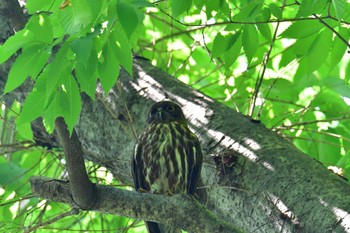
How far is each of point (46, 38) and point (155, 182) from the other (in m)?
1.72

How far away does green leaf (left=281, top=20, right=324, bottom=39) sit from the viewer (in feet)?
10.4

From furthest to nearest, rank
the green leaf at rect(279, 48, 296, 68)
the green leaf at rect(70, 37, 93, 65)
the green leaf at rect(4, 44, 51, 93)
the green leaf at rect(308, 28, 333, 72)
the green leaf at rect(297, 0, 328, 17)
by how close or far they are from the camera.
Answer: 1. the green leaf at rect(279, 48, 296, 68)
2. the green leaf at rect(308, 28, 333, 72)
3. the green leaf at rect(297, 0, 328, 17)
4. the green leaf at rect(4, 44, 51, 93)
5. the green leaf at rect(70, 37, 93, 65)

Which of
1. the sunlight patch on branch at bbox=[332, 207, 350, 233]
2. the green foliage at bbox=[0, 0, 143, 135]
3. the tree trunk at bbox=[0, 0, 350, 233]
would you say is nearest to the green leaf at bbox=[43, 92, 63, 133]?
the green foliage at bbox=[0, 0, 143, 135]

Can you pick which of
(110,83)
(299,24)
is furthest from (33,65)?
(299,24)

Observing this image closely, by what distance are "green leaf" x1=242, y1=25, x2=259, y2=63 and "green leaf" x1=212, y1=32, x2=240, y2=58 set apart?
5 centimetres

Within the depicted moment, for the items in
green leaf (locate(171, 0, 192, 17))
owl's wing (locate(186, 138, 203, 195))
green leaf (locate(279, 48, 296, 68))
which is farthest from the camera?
green leaf (locate(279, 48, 296, 68))

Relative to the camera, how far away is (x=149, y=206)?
2639 millimetres

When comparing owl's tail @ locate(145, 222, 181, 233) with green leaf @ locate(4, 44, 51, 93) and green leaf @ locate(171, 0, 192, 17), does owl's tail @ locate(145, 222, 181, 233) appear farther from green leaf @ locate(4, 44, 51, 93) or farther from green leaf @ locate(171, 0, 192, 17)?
green leaf @ locate(4, 44, 51, 93)

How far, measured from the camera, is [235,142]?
3.18 metres

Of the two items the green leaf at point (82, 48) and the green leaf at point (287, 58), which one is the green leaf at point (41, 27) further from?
the green leaf at point (287, 58)

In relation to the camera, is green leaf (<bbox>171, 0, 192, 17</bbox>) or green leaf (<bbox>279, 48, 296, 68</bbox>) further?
green leaf (<bbox>279, 48, 296, 68</bbox>)

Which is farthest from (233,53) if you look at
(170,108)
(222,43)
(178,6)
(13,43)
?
(13,43)

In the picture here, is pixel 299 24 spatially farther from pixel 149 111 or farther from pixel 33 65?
pixel 33 65

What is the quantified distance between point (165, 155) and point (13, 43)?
1767 millimetres
